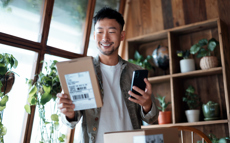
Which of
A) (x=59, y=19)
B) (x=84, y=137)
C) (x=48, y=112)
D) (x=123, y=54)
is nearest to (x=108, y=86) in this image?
(x=84, y=137)

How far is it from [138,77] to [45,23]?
1681 millimetres

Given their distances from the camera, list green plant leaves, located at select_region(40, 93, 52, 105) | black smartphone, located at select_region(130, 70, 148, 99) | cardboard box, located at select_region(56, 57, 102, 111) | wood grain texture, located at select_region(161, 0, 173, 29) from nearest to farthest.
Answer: cardboard box, located at select_region(56, 57, 102, 111), black smartphone, located at select_region(130, 70, 148, 99), green plant leaves, located at select_region(40, 93, 52, 105), wood grain texture, located at select_region(161, 0, 173, 29)

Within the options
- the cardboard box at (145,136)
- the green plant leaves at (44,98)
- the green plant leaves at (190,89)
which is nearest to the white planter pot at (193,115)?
the green plant leaves at (190,89)

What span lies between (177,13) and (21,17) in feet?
6.14

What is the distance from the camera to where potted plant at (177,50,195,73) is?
2742mm

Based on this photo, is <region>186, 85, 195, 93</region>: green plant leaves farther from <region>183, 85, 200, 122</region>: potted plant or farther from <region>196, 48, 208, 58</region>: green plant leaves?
<region>196, 48, 208, 58</region>: green plant leaves

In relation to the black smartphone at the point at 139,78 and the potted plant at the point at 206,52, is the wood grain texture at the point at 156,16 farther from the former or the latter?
the black smartphone at the point at 139,78

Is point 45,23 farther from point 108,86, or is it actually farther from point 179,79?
point 179,79

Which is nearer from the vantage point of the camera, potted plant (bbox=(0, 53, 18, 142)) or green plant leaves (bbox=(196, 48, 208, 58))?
potted plant (bbox=(0, 53, 18, 142))

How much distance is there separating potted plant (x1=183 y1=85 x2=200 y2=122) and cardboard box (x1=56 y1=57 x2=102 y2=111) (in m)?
1.83

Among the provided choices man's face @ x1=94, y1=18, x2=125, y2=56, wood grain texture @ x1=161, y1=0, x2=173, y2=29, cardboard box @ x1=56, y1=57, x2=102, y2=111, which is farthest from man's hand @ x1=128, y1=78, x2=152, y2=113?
wood grain texture @ x1=161, y1=0, x2=173, y2=29

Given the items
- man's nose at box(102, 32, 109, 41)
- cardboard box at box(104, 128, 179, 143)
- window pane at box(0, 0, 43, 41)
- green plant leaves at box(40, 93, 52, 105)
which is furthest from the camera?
window pane at box(0, 0, 43, 41)

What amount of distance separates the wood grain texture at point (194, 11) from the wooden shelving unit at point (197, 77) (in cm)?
15

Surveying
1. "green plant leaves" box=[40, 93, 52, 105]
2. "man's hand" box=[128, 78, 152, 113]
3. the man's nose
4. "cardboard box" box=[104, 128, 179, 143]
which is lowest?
"cardboard box" box=[104, 128, 179, 143]
